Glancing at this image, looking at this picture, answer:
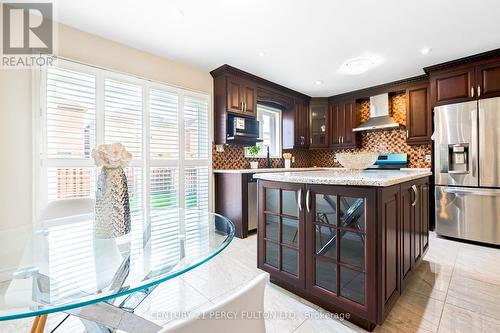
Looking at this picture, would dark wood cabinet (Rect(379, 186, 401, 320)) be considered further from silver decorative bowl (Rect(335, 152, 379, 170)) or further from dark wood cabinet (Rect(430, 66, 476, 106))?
dark wood cabinet (Rect(430, 66, 476, 106))

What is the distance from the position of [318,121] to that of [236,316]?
491 centimetres

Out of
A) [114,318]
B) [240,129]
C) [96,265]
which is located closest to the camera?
[114,318]

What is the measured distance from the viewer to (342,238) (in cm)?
142

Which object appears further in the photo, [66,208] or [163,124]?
[163,124]

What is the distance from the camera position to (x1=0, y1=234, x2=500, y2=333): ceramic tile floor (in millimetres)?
1403

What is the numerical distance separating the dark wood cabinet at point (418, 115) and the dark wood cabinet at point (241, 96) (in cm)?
267

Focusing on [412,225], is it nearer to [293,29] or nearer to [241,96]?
[293,29]

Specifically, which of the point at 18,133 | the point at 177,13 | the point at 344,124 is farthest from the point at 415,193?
the point at 18,133

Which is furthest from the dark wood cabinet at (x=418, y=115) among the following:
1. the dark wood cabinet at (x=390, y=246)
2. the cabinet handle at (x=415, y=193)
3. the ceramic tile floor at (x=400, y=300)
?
the dark wood cabinet at (x=390, y=246)

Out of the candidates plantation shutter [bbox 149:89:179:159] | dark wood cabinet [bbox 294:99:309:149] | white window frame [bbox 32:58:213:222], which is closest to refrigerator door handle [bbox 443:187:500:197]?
dark wood cabinet [bbox 294:99:309:149]

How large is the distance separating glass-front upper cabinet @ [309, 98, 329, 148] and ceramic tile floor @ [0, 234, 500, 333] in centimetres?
296

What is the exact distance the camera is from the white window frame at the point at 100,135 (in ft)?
6.84

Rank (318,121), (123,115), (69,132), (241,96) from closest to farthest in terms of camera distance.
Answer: (69,132) → (123,115) → (241,96) → (318,121)

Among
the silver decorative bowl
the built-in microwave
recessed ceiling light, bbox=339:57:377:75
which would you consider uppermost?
recessed ceiling light, bbox=339:57:377:75
